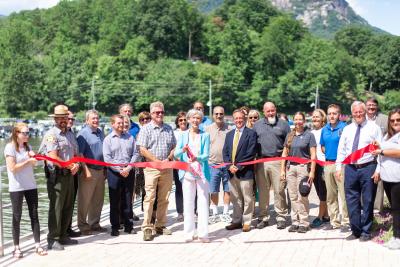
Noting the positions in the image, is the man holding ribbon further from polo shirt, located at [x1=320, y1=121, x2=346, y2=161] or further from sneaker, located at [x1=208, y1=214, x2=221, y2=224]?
sneaker, located at [x1=208, y1=214, x2=221, y2=224]

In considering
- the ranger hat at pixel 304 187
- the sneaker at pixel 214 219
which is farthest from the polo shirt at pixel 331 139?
the sneaker at pixel 214 219

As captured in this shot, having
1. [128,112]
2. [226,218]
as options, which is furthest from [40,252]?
[226,218]

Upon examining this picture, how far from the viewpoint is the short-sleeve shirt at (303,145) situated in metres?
7.90

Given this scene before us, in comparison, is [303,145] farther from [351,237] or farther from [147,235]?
[147,235]

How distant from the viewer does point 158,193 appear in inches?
314

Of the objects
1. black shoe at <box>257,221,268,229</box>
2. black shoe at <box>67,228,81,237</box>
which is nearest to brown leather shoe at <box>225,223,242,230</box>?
black shoe at <box>257,221,268,229</box>

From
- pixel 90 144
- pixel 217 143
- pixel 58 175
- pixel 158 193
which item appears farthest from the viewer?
pixel 217 143

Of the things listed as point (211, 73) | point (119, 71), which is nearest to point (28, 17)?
point (119, 71)

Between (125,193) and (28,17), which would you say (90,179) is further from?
(28,17)

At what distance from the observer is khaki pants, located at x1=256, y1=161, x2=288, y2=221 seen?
8.20 metres

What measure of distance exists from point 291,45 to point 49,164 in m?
90.9

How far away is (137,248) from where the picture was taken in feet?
23.2

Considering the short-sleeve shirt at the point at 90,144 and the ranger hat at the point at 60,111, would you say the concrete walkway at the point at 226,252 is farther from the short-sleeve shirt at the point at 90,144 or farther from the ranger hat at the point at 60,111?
the ranger hat at the point at 60,111

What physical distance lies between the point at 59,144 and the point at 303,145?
3.65m
